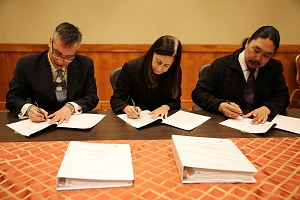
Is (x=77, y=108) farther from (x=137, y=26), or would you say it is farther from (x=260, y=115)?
(x=137, y=26)

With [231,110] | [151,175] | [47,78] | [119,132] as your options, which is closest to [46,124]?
[119,132]

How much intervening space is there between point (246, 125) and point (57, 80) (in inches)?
53.9

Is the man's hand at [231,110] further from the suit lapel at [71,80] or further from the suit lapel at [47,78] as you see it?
the suit lapel at [47,78]

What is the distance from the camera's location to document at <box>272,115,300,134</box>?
1.47 m

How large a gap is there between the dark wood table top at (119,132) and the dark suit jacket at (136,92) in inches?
17.4

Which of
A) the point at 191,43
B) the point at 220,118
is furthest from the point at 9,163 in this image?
the point at 191,43

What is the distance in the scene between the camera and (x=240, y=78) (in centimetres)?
204

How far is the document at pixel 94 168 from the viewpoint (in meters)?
0.86

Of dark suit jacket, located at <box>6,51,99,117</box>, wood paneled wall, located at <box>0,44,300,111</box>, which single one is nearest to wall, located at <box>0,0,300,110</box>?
wood paneled wall, located at <box>0,44,300,111</box>

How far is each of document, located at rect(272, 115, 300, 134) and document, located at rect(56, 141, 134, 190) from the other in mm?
985

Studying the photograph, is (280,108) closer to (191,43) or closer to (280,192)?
(280,192)
